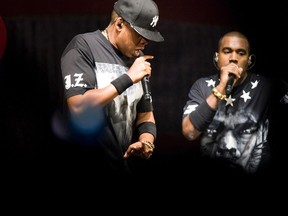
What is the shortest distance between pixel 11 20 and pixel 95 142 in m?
0.76

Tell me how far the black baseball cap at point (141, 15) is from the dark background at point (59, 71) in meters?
0.23

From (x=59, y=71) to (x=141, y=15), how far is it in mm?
495

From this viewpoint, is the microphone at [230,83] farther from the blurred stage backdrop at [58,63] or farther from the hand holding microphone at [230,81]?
the blurred stage backdrop at [58,63]

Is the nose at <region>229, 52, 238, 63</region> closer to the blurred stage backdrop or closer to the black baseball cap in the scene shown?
the blurred stage backdrop

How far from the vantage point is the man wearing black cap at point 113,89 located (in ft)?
7.66

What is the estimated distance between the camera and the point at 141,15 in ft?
8.05

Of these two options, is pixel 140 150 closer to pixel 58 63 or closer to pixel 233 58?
pixel 58 63

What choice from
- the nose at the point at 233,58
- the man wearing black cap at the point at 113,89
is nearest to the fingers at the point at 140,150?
the man wearing black cap at the point at 113,89

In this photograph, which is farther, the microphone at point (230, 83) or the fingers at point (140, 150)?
the microphone at point (230, 83)

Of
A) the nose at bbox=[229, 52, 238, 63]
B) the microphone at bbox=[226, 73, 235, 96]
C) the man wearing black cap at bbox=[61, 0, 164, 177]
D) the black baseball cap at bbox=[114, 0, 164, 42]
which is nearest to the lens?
the man wearing black cap at bbox=[61, 0, 164, 177]

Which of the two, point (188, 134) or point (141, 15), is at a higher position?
point (141, 15)

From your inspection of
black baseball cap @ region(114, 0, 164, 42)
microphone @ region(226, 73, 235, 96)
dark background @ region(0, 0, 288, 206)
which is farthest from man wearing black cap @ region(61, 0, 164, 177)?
microphone @ region(226, 73, 235, 96)

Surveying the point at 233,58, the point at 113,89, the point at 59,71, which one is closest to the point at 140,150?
the point at 113,89

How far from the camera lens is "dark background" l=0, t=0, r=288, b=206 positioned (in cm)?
266
